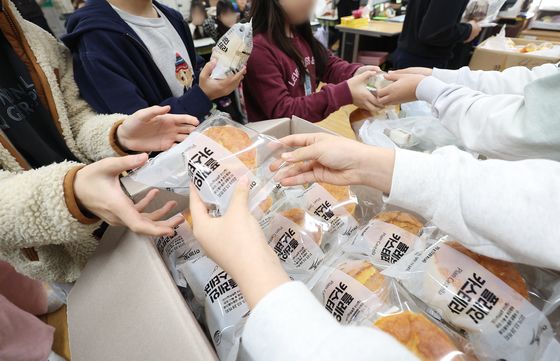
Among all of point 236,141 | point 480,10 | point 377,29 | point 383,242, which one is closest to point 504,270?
point 383,242

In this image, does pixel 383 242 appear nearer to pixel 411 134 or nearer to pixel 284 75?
pixel 411 134

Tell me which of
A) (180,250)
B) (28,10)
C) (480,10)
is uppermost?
(28,10)

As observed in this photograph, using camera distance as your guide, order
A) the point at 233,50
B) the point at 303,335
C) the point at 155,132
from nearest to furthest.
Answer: the point at 303,335, the point at 155,132, the point at 233,50

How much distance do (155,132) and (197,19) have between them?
2738mm

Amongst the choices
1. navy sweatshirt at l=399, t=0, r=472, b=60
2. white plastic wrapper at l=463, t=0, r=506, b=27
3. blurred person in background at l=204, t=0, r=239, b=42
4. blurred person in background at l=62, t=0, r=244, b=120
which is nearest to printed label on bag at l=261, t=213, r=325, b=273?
blurred person in background at l=62, t=0, r=244, b=120

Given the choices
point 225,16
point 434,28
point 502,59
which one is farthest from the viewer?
point 225,16

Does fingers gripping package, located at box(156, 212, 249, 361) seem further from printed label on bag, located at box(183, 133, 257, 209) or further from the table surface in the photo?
the table surface

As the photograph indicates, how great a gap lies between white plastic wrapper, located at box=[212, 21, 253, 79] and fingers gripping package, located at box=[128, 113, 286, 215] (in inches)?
12.9

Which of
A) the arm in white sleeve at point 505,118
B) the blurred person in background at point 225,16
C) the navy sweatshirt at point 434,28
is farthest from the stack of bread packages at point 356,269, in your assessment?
the blurred person in background at point 225,16

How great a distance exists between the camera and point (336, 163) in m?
0.51

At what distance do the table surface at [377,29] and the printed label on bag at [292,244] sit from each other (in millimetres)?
2756

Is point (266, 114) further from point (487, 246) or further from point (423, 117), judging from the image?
point (487, 246)

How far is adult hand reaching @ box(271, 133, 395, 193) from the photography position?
0.48 metres

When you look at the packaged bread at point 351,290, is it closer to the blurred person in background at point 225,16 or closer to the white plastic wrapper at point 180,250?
the white plastic wrapper at point 180,250
